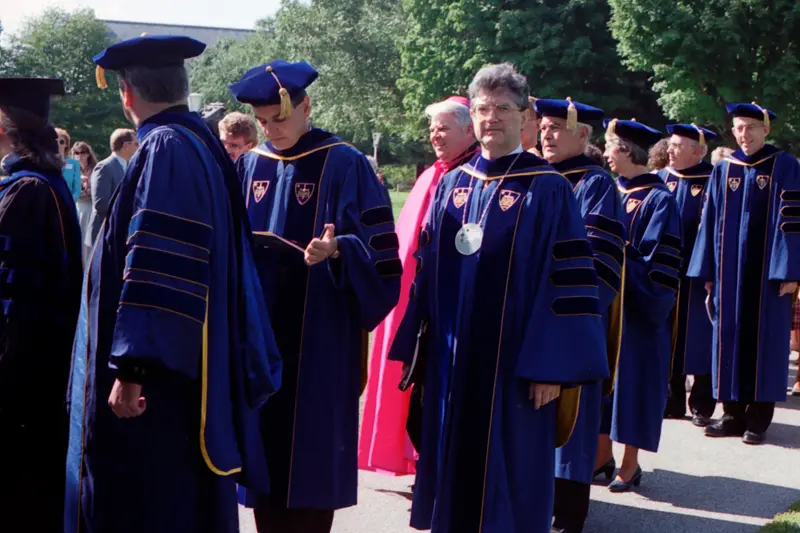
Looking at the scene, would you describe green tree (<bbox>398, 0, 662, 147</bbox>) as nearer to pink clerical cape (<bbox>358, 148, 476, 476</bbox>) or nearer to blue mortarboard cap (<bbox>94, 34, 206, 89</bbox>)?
pink clerical cape (<bbox>358, 148, 476, 476</bbox>)

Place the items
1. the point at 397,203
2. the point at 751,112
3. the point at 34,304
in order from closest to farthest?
the point at 34,304, the point at 751,112, the point at 397,203

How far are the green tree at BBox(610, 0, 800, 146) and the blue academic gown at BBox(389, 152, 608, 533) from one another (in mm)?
17748

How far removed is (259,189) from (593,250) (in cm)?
172

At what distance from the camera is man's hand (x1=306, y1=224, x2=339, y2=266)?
12.9 ft

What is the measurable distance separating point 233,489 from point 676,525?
296 centimetres

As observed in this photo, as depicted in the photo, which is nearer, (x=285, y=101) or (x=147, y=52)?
(x=147, y=52)

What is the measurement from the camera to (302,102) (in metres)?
4.38

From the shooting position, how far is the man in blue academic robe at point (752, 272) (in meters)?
7.23

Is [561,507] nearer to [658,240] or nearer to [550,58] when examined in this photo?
[658,240]

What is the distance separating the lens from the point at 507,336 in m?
3.97

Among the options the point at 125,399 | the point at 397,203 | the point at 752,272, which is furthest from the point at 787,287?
the point at 397,203

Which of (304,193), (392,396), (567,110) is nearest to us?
(304,193)

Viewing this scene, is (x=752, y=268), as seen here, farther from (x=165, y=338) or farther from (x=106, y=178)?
(x=106, y=178)

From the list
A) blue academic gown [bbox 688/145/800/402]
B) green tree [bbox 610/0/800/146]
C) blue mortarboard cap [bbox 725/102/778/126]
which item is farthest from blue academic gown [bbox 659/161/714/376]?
green tree [bbox 610/0/800/146]
